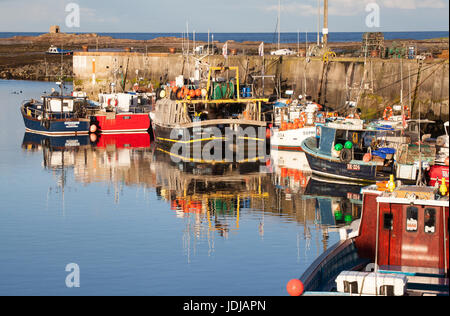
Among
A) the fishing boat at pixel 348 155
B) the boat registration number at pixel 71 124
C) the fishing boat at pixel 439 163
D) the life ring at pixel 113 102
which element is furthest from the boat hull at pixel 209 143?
the fishing boat at pixel 439 163

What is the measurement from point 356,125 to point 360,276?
1835cm

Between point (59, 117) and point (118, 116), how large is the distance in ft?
13.0

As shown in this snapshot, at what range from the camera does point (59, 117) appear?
2026 inches

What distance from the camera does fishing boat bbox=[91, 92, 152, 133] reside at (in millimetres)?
50938

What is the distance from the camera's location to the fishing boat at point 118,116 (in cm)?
5094

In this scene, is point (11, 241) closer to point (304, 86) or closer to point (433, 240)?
point (433, 240)

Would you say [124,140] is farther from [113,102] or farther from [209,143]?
[209,143]

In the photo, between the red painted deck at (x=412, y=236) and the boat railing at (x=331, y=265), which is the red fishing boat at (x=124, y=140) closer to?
the boat railing at (x=331, y=265)

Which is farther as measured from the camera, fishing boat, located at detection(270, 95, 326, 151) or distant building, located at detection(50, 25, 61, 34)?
distant building, located at detection(50, 25, 61, 34)

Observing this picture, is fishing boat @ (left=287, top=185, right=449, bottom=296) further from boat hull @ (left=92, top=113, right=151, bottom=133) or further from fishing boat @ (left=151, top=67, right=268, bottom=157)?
boat hull @ (left=92, top=113, right=151, bottom=133)

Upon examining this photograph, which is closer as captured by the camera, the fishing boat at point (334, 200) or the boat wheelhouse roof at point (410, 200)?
the boat wheelhouse roof at point (410, 200)

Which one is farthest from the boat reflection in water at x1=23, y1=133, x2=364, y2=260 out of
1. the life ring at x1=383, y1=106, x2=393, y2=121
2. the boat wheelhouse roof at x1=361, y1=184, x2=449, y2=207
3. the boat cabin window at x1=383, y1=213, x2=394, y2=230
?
the boat wheelhouse roof at x1=361, y1=184, x2=449, y2=207

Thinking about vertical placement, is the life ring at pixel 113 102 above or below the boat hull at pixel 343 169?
above

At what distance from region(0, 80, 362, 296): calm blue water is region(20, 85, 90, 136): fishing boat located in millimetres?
7247
